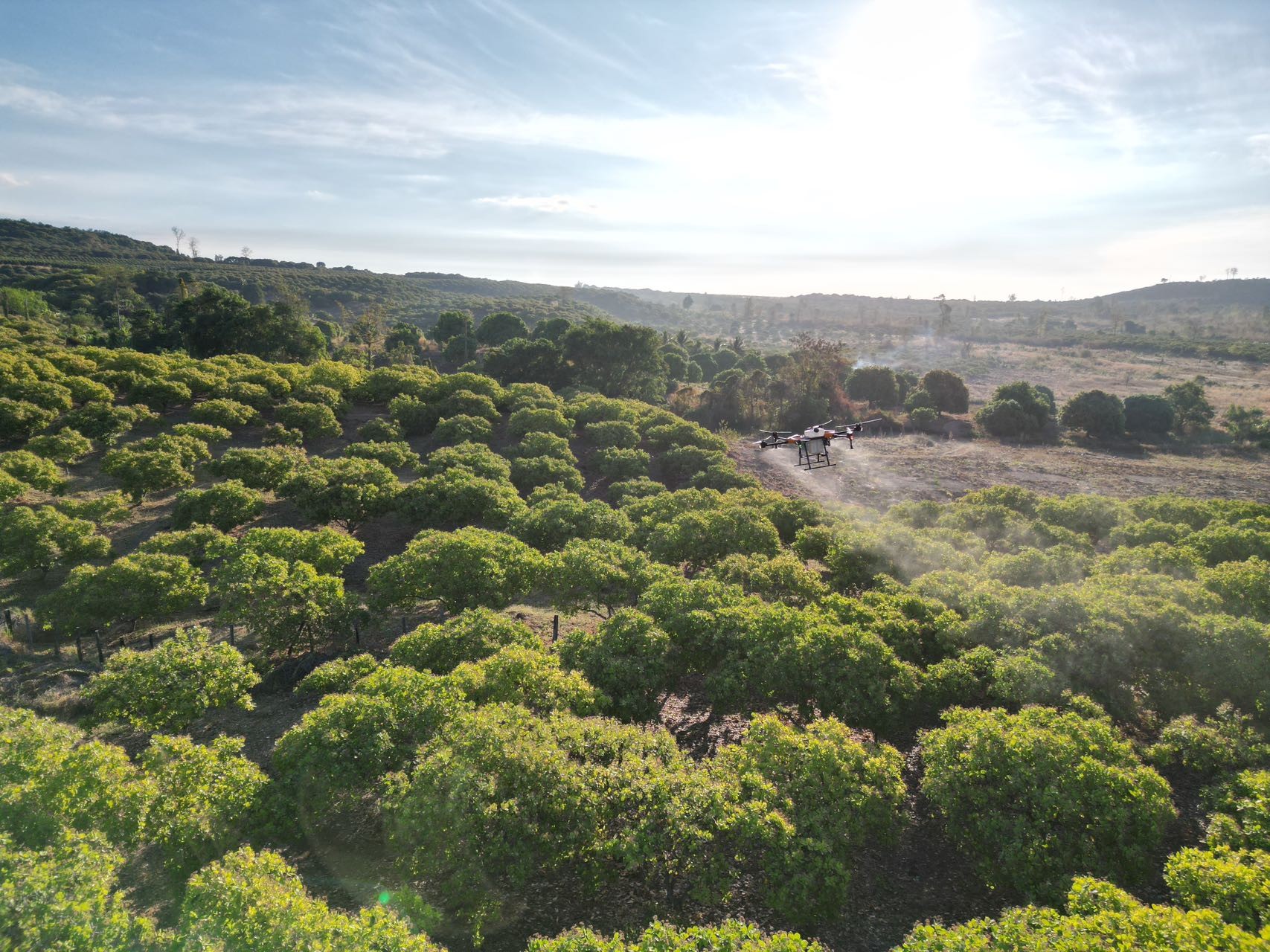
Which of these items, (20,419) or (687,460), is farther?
(687,460)

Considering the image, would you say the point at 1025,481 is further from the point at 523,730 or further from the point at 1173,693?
the point at 523,730

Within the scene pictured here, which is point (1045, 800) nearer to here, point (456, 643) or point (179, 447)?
point (456, 643)

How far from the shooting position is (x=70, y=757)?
12.5 metres

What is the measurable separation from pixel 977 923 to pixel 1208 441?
263 feet

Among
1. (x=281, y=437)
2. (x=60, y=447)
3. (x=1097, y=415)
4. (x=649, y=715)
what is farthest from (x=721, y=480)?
(x=1097, y=415)

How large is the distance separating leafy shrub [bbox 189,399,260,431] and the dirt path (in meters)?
38.3

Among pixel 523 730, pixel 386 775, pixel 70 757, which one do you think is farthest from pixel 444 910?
pixel 70 757

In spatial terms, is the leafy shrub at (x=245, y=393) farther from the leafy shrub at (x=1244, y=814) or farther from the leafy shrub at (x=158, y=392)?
the leafy shrub at (x=1244, y=814)

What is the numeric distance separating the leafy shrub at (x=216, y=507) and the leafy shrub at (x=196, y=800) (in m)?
16.6

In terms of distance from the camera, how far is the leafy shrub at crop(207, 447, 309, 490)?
1256 inches

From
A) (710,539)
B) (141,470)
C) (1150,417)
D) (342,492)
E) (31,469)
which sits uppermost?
(1150,417)

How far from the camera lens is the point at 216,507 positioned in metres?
27.6

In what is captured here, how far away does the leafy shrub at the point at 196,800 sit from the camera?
11.9 metres

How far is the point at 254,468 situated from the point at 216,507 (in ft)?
17.2
